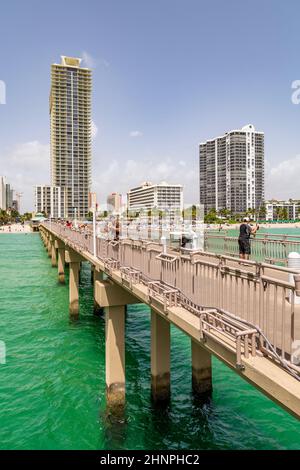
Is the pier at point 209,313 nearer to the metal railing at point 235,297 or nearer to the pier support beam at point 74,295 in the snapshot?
the metal railing at point 235,297

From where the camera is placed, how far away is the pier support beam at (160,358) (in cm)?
995

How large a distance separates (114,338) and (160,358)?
1481 millimetres

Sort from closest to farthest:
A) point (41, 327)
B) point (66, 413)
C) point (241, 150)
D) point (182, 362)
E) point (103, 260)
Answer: point (66, 413), point (103, 260), point (182, 362), point (41, 327), point (241, 150)

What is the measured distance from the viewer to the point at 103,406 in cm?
1053

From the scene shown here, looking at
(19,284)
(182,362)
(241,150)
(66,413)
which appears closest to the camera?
(66,413)

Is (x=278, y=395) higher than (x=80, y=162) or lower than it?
lower

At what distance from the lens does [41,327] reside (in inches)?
731

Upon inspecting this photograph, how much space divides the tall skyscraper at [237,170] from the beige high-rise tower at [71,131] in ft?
210

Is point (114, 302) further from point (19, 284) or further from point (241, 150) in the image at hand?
point (241, 150)

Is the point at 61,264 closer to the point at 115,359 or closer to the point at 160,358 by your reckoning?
the point at 115,359

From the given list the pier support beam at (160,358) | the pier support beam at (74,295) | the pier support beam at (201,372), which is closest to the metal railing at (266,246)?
the pier support beam at (201,372)

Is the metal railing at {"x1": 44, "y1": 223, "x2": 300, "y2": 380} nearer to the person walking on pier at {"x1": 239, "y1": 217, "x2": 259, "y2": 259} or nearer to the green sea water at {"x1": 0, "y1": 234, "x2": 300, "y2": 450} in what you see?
the person walking on pier at {"x1": 239, "y1": 217, "x2": 259, "y2": 259}

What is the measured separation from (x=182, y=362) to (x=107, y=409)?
428cm
